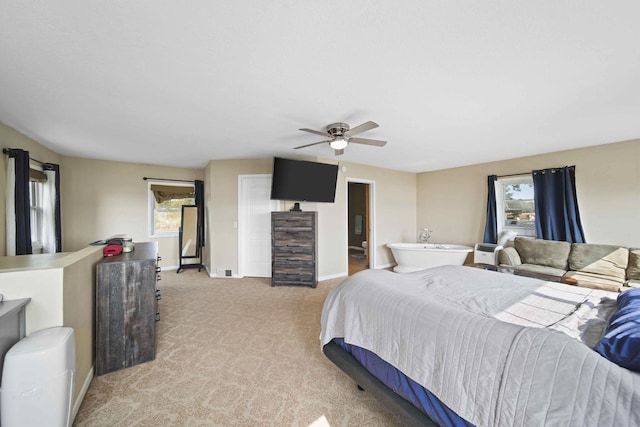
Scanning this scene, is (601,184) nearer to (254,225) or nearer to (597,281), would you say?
(597,281)

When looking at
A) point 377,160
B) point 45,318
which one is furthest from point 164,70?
point 377,160

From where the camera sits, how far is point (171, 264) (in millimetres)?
5402

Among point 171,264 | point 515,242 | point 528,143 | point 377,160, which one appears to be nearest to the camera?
point 528,143

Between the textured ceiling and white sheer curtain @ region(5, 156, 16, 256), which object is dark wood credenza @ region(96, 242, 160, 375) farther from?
white sheer curtain @ region(5, 156, 16, 256)

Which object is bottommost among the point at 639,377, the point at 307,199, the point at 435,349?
the point at 435,349

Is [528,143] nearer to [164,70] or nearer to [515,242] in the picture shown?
[515,242]

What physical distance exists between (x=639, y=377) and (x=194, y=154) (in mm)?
4983

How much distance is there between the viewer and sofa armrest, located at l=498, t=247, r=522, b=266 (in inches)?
151

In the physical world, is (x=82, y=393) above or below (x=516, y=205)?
below

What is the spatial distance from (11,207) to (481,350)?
4.43 m

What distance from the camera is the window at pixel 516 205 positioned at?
4508 mm

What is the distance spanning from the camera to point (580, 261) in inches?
137

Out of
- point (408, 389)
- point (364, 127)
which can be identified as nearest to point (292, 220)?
point (364, 127)

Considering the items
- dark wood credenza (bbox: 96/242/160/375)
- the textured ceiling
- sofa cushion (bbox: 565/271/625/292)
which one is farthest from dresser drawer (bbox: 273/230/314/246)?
sofa cushion (bbox: 565/271/625/292)
